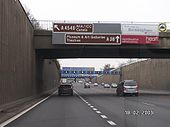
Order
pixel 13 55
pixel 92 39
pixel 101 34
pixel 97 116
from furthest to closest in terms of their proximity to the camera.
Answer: pixel 101 34 → pixel 92 39 → pixel 13 55 → pixel 97 116

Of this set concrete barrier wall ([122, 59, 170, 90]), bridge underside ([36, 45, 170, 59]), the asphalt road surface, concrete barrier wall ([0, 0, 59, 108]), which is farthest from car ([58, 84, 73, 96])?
concrete barrier wall ([122, 59, 170, 90])

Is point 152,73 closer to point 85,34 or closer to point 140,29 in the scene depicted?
point 140,29

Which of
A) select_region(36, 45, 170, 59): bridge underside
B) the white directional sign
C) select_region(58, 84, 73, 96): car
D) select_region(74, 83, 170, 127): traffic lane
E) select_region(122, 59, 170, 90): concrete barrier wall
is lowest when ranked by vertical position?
select_region(74, 83, 170, 127): traffic lane

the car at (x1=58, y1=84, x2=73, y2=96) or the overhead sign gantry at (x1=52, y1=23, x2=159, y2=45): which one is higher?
the overhead sign gantry at (x1=52, y1=23, x2=159, y2=45)

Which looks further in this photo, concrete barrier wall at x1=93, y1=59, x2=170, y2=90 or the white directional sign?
concrete barrier wall at x1=93, y1=59, x2=170, y2=90

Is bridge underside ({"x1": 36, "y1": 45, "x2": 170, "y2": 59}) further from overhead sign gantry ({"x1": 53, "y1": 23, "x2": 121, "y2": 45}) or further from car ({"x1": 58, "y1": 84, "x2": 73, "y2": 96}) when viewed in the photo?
car ({"x1": 58, "y1": 84, "x2": 73, "y2": 96})

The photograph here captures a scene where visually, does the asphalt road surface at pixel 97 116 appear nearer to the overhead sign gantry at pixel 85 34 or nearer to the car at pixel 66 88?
the overhead sign gantry at pixel 85 34

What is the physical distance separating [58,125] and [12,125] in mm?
1790

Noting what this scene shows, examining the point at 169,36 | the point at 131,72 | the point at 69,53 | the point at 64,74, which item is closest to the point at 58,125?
the point at 169,36

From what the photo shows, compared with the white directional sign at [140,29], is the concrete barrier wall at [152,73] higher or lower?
lower

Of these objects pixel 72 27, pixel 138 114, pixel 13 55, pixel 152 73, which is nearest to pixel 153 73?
pixel 152 73

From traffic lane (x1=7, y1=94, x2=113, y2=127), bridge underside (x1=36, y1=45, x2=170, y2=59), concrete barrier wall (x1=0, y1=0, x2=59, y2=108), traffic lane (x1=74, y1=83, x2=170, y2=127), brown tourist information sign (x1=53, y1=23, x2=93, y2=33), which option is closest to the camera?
traffic lane (x1=7, y1=94, x2=113, y2=127)

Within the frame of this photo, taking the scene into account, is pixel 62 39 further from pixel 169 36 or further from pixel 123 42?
pixel 169 36

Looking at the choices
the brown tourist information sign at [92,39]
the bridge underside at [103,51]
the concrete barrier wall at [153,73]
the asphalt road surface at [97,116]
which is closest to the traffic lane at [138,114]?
the asphalt road surface at [97,116]
